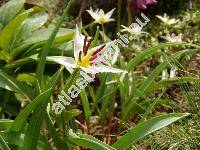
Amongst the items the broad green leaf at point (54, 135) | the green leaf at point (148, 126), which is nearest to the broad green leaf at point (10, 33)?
the broad green leaf at point (54, 135)

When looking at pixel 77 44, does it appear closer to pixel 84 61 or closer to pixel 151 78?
pixel 84 61

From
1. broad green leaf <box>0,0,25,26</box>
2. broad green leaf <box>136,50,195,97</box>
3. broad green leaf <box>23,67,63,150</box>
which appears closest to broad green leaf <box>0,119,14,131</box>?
broad green leaf <box>23,67,63,150</box>

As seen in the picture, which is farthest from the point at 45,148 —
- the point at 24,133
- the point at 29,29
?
the point at 29,29

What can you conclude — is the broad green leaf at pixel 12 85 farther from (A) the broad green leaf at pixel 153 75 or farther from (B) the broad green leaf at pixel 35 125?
(A) the broad green leaf at pixel 153 75

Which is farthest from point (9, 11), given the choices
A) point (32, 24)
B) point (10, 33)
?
point (10, 33)

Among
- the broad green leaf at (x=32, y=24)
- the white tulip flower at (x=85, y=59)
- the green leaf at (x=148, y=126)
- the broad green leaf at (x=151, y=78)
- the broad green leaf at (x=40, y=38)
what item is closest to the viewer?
the white tulip flower at (x=85, y=59)

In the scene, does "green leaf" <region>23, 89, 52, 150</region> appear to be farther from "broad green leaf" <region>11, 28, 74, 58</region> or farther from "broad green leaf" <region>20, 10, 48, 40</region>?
"broad green leaf" <region>20, 10, 48, 40</region>
